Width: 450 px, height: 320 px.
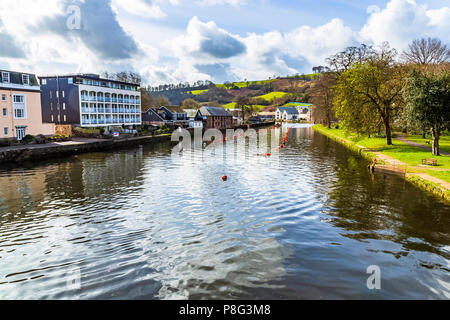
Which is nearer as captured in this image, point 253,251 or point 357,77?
point 253,251

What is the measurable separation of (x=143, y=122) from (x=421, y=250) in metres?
106

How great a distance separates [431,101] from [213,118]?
297 feet

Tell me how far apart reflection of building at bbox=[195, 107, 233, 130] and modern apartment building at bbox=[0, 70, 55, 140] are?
6204 cm

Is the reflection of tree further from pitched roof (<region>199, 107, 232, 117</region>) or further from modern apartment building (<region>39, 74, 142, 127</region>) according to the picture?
pitched roof (<region>199, 107, 232, 117</region>)

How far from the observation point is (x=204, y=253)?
14.8m

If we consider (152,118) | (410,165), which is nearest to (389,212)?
(410,165)

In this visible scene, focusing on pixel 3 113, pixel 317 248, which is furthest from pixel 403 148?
pixel 3 113

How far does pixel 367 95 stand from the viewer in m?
49.4

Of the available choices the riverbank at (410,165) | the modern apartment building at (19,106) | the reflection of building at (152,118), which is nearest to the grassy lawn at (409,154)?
the riverbank at (410,165)

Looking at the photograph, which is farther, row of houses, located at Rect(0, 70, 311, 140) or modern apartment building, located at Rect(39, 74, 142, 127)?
modern apartment building, located at Rect(39, 74, 142, 127)

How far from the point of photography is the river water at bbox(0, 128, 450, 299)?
12164 millimetres

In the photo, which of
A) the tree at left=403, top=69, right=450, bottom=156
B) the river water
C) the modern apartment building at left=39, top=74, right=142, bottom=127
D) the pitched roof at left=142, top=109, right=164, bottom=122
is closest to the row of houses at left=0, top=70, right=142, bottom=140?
the modern apartment building at left=39, top=74, right=142, bottom=127

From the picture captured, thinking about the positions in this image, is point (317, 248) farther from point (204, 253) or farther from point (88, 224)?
point (88, 224)

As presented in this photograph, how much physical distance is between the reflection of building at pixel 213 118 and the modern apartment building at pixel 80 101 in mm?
35087
